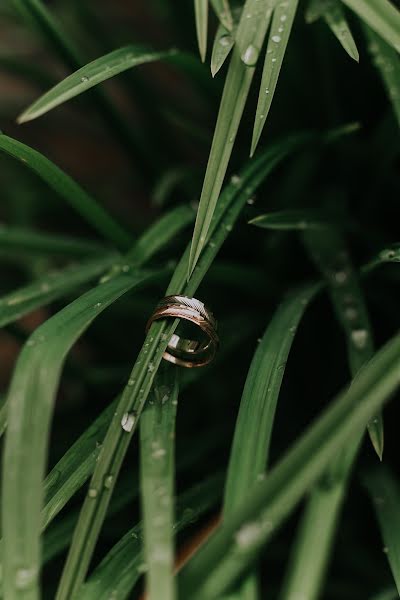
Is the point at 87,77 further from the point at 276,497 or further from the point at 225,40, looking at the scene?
the point at 276,497

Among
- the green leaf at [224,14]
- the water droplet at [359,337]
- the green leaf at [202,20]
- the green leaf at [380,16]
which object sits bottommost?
the water droplet at [359,337]

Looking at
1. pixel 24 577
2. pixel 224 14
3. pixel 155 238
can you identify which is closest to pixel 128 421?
pixel 24 577

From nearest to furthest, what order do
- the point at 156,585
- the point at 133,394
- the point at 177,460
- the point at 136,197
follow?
1. the point at 156,585
2. the point at 133,394
3. the point at 177,460
4. the point at 136,197

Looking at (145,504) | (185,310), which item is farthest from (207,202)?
(145,504)

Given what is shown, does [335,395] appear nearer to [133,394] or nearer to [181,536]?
[181,536]

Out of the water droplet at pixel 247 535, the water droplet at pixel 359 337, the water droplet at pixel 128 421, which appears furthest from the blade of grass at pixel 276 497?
the water droplet at pixel 359 337

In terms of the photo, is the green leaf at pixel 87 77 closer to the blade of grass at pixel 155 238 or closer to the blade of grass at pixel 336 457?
the blade of grass at pixel 155 238

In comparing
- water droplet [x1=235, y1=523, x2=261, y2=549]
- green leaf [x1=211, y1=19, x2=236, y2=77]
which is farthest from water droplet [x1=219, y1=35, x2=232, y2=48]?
water droplet [x1=235, y1=523, x2=261, y2=549]
